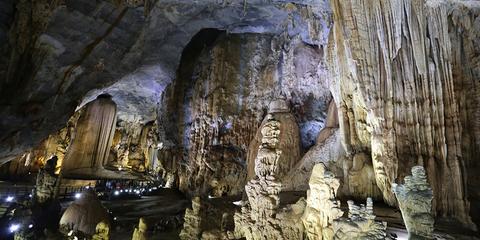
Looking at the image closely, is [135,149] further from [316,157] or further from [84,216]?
[316,157]

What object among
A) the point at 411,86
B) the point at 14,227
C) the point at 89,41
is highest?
the point at 89,41

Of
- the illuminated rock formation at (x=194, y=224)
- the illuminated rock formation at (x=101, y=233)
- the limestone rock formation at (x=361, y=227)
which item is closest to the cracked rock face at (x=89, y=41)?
the illuminated rock formation at (x=101, y=233)

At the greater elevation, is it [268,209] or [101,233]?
[268,209]

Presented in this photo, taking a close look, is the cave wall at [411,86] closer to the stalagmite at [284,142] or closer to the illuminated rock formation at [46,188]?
the stalagmite at [284,142]

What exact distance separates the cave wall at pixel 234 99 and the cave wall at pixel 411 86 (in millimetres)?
4865

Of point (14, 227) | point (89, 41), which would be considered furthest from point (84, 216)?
point (89, 41)

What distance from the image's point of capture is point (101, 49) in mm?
10695

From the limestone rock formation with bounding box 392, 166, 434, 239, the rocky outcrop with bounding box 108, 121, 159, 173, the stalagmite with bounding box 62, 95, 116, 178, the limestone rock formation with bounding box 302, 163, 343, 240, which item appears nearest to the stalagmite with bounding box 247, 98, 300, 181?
the limestone rock formation with bounding box 302, 163, 343, 240

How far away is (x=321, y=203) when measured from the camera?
536cm

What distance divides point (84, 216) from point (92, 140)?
7851mm

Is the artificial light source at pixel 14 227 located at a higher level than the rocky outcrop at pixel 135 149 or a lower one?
lower

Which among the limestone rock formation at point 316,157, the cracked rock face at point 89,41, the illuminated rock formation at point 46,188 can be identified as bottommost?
the illuminated rock formation at point 46,188

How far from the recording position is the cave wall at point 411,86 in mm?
7000

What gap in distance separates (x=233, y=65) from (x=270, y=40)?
2369mm
